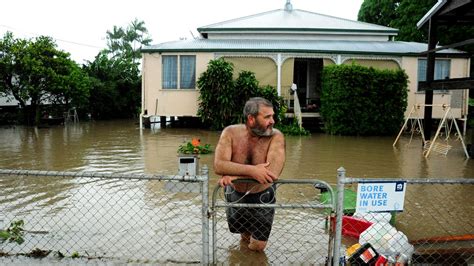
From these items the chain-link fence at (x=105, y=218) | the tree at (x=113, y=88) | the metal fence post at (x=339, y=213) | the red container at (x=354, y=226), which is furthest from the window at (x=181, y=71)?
the metal fence post at (x=339, y=213)

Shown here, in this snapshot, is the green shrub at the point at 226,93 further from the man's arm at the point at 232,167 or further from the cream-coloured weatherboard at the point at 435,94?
the man's arm at the point at 232,167

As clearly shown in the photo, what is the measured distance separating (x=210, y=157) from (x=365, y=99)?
8022 millimetres

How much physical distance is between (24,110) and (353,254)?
20.9m

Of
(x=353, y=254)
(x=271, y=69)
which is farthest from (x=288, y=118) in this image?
(x=353, y=254)

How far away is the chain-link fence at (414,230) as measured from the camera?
141 inches

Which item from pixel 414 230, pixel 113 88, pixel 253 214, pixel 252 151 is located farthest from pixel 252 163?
pixel 113 88

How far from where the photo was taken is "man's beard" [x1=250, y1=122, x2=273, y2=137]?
3812mm

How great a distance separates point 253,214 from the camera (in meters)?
4.09

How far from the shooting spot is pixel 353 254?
3.90m

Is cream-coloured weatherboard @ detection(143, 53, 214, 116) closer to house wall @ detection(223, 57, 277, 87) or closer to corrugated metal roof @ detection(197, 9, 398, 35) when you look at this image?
house wall @ detection(223, 57, 277, 87)

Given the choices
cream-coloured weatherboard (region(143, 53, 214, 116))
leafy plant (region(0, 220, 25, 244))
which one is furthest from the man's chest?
cream-coloured weatherboard (region(143, 53, 214, 116))

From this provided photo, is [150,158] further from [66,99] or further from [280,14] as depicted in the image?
[280,14]

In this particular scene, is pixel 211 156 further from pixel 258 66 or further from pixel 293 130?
pixel 258 66

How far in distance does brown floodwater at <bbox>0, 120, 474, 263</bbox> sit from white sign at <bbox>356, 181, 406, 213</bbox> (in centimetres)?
335
